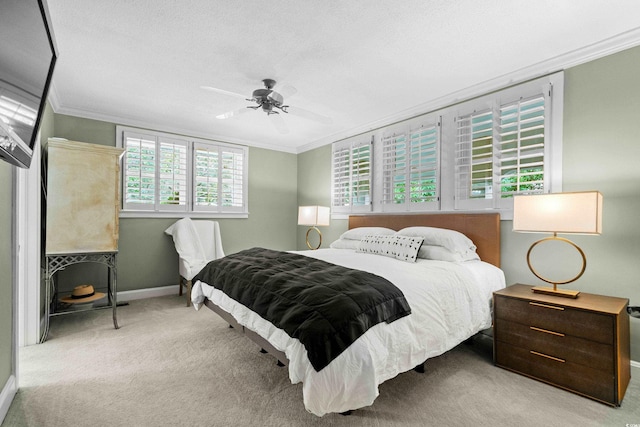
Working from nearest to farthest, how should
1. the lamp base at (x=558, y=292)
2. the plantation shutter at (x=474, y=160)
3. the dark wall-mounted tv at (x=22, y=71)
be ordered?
the dark wall-mounted tv at (x=22, y=71), the lamp base at (x=558, y=292), the plantation shutter at (x=474, y=160)

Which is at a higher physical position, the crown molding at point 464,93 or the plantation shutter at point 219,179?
the crown molding at point 464,93

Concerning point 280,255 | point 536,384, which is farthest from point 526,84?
point 280,255

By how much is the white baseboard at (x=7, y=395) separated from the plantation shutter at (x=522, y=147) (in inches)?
158

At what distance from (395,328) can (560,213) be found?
1.49m

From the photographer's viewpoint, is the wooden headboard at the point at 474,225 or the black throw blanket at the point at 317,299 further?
the wooden headboard at the point at 474,225

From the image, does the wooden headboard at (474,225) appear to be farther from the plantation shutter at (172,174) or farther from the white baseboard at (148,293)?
the white baseboard at (148,293)

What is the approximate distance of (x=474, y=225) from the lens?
315 cm

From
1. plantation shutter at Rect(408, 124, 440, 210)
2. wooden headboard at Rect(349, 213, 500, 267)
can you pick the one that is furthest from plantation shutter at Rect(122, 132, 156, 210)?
plantation shutter at Rect(408, 124, 440, 210)

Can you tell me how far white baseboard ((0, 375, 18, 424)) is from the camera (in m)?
1.73

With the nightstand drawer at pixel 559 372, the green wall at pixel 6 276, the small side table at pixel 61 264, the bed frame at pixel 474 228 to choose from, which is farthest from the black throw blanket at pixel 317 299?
the small side table at pixel 61 264

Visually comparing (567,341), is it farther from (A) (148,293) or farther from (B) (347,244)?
(A) (148,293)

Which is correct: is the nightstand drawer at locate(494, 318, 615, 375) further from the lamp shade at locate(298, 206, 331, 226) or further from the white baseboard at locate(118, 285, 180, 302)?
the white baseboard at locate(118, 285, 180, 302)

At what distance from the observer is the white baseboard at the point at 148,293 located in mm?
4203

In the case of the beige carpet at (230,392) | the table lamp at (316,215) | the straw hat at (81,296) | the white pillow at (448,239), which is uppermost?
the table lamp at (316,215)
